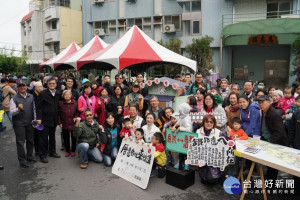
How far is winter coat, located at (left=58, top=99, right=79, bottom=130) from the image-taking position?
5594 mm

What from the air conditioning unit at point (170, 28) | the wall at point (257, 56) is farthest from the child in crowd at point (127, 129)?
the air conditioning unit at point (170, 28)

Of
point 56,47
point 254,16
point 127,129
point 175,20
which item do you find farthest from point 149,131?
point 56,47

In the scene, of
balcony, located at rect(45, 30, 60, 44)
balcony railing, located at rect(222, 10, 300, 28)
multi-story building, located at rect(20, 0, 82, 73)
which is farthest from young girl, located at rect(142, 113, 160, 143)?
balcony, located at rect(45, 30, 60, 44)

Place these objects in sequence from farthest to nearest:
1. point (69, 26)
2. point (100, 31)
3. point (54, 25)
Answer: point (54, 25)
point (69, 26)
point (100, 31)

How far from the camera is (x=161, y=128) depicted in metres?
5.37

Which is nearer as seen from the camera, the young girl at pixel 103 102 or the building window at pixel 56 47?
the young girl at pixel 103 102

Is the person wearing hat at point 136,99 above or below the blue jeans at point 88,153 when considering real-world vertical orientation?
above

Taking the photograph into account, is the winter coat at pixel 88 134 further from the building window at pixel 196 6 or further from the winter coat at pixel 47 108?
the building window at pixel 196 6

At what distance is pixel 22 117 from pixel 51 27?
2706 cm

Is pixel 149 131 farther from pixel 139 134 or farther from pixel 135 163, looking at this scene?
pixel 135 163

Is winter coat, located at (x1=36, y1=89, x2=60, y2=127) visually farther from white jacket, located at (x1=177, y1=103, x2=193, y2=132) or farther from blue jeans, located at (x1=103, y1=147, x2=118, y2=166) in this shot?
white jacket, located at (x1=177, y1=103, x2=193, y2=132)

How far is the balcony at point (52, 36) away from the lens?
2695 centimetres

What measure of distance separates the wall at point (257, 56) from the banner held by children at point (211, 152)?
14857 mm

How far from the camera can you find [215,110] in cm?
492
